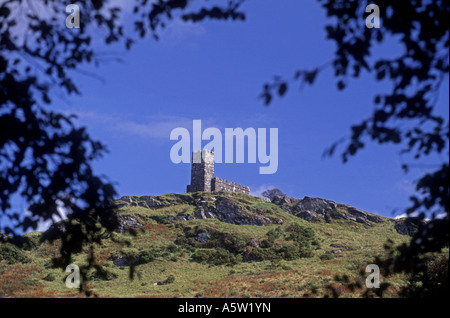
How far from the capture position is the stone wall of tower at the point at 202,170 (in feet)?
251

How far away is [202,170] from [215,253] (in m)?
28.6

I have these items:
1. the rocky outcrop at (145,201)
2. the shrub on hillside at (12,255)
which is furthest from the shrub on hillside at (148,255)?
the rocky outcrop at (145,201)

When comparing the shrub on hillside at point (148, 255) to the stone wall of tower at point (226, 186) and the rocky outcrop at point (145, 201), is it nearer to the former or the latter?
the rocky outcrop at point (145, 201)

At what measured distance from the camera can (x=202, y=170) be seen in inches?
3034

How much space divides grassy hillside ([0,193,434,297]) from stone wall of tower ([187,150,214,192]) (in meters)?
3.20

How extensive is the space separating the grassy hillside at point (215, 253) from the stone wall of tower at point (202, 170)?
3200mm

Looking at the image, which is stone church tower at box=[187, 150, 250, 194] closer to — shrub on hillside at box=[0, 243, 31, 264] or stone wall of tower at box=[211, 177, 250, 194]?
stone wall of tower at box=[211, 177, 250, 194]

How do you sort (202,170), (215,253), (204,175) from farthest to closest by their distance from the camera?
1. (202,170)
2. (204,175)
3. (215,253)

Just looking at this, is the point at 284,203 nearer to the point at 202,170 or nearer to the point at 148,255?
the point at 202,170

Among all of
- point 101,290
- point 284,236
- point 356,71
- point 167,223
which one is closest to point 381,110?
point 356,71

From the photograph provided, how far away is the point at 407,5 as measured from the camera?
254 inches

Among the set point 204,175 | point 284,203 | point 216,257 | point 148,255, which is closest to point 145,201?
point 204,175

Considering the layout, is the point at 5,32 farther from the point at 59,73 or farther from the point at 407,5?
the point at 407,5
